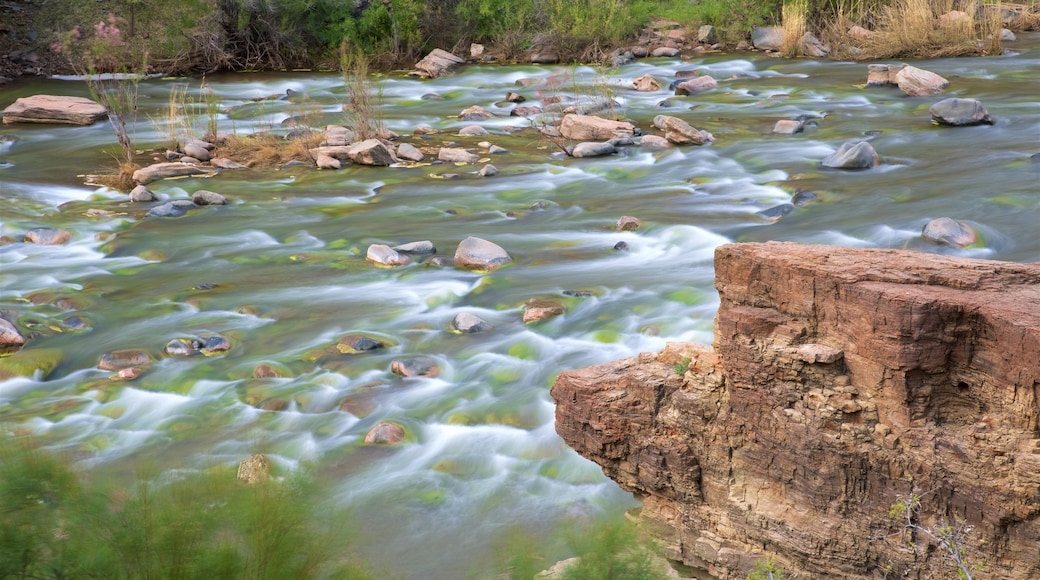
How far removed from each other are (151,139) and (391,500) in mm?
10747

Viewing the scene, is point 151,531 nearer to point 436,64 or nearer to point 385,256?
point 385,256

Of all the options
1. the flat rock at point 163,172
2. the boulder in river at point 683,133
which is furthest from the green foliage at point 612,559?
the flat rock at point 163,172

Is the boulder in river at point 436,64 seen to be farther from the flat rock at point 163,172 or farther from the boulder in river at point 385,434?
the boulder in river at point 385,434

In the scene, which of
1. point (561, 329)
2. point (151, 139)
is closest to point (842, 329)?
point (561, 329)

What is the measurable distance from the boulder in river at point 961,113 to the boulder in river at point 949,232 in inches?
162

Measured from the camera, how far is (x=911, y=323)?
3311 millimetres

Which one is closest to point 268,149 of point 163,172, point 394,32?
point 163,172

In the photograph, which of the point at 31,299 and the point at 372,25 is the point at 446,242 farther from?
the point at 372,25

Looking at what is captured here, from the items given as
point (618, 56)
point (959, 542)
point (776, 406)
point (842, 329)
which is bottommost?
point (959, 542)

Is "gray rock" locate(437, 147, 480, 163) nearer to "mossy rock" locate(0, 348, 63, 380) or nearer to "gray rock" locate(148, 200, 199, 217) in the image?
"gray rock" locate(148, 200, 199, 217)

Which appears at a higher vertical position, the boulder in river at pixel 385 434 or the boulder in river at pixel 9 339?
the boulder in river at pixel 9 339

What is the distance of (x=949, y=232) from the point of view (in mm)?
8094

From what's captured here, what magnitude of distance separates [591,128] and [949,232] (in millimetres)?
5786

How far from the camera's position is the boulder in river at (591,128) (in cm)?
1294
